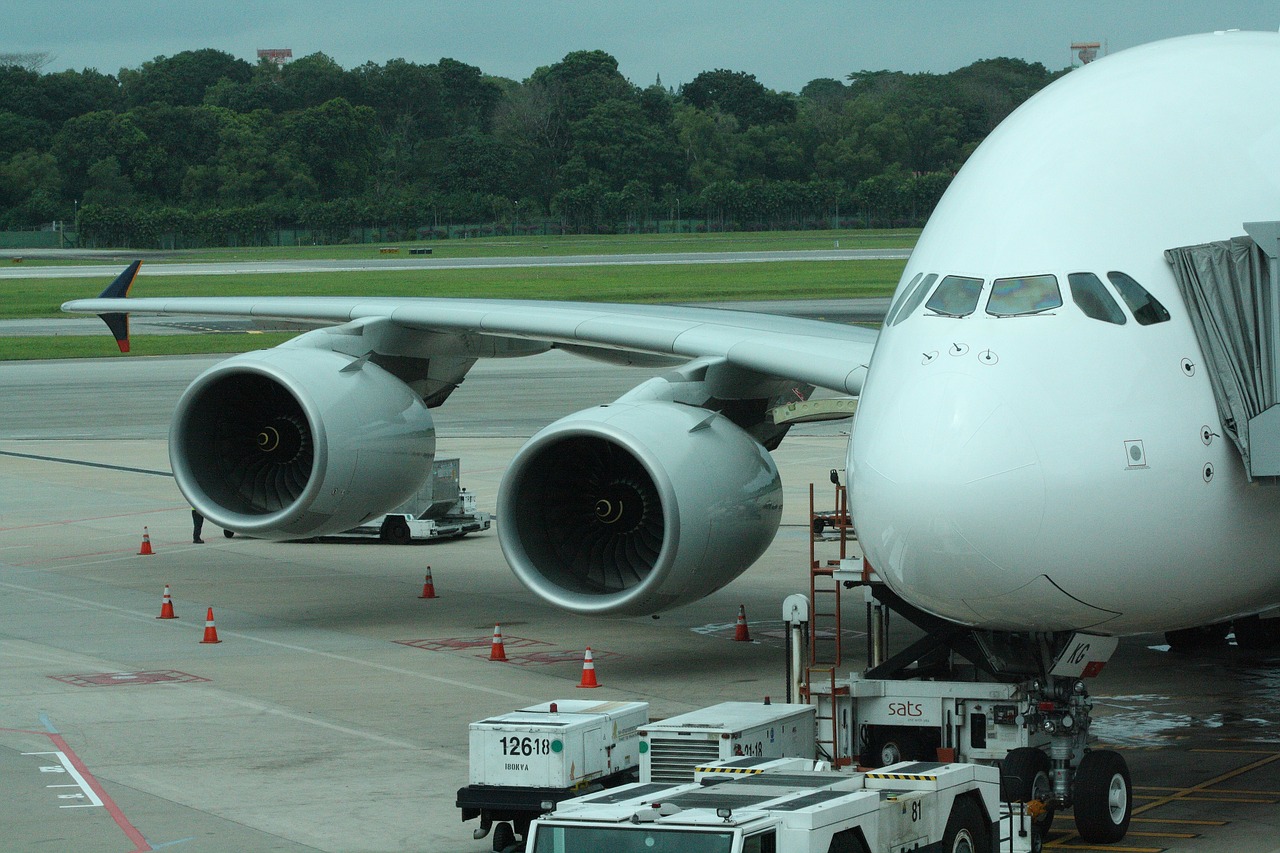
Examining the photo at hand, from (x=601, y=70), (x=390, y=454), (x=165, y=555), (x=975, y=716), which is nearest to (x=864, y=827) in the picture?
(x=975, y=716)

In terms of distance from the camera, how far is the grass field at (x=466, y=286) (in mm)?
65312

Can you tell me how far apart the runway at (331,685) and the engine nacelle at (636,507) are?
3.59 ft

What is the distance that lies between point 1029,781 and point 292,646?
34.1 ft

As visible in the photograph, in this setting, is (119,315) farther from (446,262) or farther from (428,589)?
(446,262)

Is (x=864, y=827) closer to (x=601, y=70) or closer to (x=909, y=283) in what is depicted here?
(x=909, y=283)

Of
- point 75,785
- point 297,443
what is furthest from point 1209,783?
point 297,443

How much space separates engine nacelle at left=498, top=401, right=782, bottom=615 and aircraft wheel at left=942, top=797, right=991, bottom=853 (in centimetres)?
577

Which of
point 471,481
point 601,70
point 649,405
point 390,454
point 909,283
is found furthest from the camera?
point 601,70

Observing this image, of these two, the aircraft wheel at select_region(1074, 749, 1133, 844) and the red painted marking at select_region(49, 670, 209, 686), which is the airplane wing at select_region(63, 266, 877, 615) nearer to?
the red painted marking at select_region(49, 670, 209, 686)

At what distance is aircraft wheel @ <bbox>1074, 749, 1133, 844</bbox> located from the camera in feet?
40.5

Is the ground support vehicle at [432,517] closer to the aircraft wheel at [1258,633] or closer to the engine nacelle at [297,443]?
the engine nacelle at [297,443]

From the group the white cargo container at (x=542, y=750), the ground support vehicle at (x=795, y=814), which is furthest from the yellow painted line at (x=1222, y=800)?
the white cargo container at (x=542, y=750)

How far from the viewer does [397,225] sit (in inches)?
6014

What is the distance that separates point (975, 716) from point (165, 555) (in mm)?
16881
